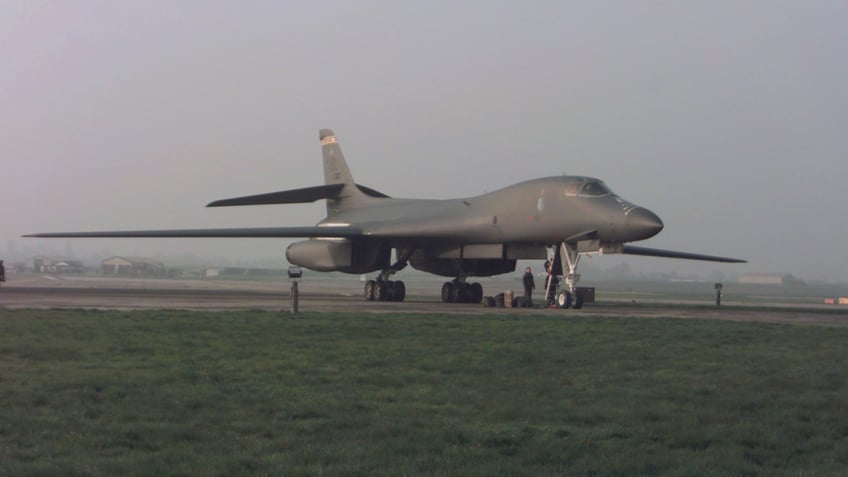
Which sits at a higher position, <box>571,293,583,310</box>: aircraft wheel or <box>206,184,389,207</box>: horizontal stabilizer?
<box>206,184,389,207</box>: horizontal stabilizer

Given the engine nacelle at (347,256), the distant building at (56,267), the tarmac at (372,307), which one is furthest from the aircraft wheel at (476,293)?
the distant building at (56,267)

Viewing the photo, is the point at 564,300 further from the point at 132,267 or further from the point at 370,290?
the point at 132,267

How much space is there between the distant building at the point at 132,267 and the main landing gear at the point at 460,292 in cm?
5546

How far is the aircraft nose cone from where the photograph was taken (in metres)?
21.7

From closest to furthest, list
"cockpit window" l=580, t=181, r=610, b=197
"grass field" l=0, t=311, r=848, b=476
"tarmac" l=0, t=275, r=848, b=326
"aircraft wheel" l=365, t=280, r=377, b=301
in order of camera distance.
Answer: "grass field" l=0, t=311, r=848, b=476, "tarmac" l=0, t=275, r=848, b=326, "cockpit window" l=580, t=181, r=610, b=197, "aircraft wheel" l=365, t=280, r=377, b=301

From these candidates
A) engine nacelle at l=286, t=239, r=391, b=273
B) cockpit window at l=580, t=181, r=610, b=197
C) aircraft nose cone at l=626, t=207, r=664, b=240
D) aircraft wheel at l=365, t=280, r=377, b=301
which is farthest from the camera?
engine nacelle at l=286, t=239, r=391, b=273

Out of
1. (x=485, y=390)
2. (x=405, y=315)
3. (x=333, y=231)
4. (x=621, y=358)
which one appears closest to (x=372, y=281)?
(x=333, y=231)

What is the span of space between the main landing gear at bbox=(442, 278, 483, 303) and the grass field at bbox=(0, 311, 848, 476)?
14.4m

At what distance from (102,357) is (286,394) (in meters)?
3.19

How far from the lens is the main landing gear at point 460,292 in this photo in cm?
2788

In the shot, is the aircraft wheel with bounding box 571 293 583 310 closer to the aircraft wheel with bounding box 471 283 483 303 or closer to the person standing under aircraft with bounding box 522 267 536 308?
the person standing under aircraft with bounding box 522 267 536 308

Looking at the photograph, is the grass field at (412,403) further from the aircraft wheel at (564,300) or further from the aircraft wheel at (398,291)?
the aircraft wheel at (398,291)

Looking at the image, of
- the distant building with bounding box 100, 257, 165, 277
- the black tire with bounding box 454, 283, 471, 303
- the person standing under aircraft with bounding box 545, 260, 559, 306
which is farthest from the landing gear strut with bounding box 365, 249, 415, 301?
the distant building with bounding box 100, 257, 165, 277

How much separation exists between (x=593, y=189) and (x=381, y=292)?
25.9 feet
